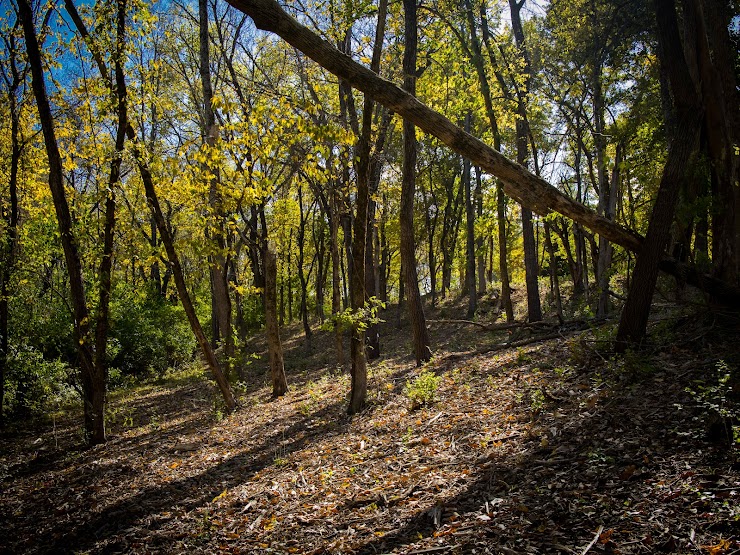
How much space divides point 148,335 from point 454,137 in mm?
18612

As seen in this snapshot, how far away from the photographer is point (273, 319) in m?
11.5

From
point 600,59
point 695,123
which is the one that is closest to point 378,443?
point 695,123

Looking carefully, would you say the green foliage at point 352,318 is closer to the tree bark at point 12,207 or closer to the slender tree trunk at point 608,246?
the slender tree trunk at point 608,246

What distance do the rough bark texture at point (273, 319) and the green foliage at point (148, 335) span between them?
7.86 m

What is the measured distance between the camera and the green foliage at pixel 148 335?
19.0m

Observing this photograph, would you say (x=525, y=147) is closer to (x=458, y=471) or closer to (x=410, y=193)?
(x=410, y=193)

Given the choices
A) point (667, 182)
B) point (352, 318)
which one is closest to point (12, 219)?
point (352, 318)

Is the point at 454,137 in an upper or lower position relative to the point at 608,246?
upper

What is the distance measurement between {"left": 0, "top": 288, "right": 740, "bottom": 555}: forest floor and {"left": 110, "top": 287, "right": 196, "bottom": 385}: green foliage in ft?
31.8

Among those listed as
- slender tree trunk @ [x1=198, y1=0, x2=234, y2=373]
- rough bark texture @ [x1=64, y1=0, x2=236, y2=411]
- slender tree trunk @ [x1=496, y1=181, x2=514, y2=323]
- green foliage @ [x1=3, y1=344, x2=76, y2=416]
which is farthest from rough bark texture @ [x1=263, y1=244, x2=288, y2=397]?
green foliage @ [x1=3, y1=344, x2=76, y2=416]

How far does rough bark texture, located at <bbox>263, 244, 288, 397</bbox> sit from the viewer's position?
1125 cm

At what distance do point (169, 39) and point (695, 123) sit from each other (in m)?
16.3

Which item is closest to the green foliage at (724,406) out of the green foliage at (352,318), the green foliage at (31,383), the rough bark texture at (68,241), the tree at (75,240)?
the green foliage at (352,318)

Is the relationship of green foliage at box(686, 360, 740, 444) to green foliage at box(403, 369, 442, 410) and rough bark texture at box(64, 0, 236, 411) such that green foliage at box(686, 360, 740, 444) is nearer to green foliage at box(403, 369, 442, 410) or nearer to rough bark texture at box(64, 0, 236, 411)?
green foliage at box(403, 369, 442, 410)
